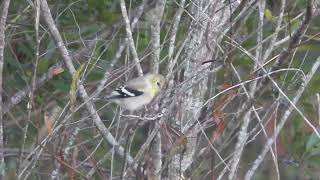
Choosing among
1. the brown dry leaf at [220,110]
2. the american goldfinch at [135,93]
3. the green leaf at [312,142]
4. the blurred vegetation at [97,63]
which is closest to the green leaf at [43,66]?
the blurred vegetation at [97,63]

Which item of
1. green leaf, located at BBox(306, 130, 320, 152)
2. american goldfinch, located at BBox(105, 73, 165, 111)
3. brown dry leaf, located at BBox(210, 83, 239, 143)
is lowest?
green leaf, located at BBox(306, 130, 320, 152)

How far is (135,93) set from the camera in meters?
5.16

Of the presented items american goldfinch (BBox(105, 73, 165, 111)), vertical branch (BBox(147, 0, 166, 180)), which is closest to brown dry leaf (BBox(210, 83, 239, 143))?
vertical branch (BBox(147, 0, 166, 180))

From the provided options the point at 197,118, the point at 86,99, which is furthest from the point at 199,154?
the point at 86,99

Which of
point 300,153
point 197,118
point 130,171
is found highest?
point 197,118

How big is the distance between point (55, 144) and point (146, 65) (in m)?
1.43

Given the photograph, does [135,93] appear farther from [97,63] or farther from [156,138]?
[156,138]

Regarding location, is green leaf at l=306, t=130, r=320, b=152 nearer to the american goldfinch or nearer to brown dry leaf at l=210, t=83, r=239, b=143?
the american goldfinch

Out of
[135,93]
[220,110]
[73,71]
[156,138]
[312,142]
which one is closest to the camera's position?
[220,110]

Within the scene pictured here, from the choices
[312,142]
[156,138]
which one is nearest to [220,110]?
[156,138]

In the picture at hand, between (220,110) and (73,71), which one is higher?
(73,71)

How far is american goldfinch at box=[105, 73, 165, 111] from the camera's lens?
180 inches

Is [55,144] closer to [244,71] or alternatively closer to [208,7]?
[208,7]

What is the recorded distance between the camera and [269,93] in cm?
473
